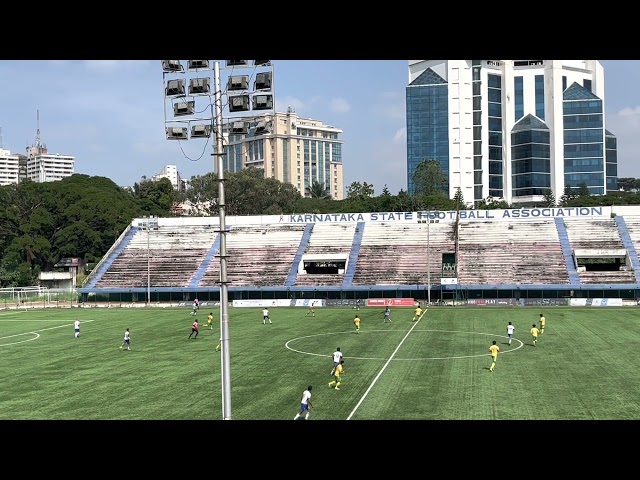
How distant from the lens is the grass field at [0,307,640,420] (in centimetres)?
2761

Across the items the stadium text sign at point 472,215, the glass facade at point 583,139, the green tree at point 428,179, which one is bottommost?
the stadium text sign at point 472,215

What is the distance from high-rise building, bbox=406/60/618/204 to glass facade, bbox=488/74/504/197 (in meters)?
0.24

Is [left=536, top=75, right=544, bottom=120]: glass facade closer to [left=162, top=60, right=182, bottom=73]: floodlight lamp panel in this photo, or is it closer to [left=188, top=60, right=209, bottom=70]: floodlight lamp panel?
[left=188, top=60, right=209, bottom=70]: floodlight lamp panel

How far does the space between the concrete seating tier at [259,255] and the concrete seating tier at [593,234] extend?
3061 centimetres

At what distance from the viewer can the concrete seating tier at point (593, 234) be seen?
74500 mm

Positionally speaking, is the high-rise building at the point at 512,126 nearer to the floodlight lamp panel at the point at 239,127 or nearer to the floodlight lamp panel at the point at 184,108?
the floodlight lamp panel at the point at 239,127

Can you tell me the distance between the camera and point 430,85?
170000 mm

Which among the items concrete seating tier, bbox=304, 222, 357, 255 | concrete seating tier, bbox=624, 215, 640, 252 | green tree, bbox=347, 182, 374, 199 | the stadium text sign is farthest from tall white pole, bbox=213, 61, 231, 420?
green tree, bbox=347, 182, 374, 199

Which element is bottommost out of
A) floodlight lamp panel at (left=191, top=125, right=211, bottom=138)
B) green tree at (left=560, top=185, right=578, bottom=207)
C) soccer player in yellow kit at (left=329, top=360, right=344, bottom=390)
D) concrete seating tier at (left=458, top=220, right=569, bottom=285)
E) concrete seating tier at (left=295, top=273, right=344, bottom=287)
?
soccer player in yellow kit at (left=329, top=360, right=344, bottom=390)

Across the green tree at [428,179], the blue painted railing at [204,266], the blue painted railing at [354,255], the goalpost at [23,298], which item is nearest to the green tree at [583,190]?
the green tree at [428,179]

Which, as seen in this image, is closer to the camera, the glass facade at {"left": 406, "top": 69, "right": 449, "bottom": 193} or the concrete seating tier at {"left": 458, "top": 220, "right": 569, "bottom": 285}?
the concrete seating tier at {"left": 458, "top": 220, "right": 569, "bottom": 285}
